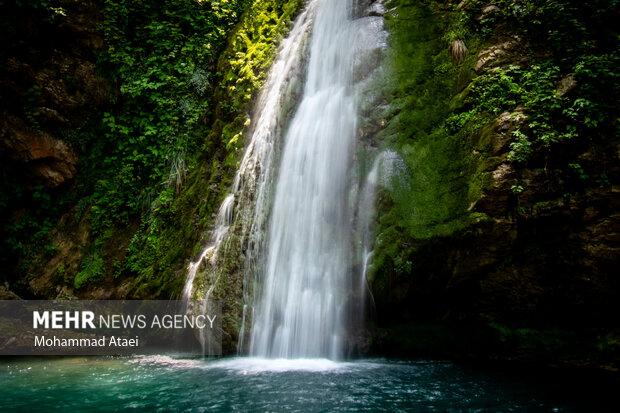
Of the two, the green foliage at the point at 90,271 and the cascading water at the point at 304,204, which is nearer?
the cascading water at the point at 304,204

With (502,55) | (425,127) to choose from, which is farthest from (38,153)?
(502,55)

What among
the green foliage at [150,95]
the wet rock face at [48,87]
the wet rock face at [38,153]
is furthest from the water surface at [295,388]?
the wet rock face at [48,87]

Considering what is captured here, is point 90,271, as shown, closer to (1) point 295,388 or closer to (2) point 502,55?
(1) point 295,388

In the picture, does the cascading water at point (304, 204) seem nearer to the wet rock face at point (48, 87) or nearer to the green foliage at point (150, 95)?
the green foliage at point (150, 95)

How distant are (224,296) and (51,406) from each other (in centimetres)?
333

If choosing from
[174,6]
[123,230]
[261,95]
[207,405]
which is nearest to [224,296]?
[207,405]

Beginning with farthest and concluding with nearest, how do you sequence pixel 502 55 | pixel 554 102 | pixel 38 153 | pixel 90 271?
pixel 38 153, pixel 90 271, pixel 502 55, pixel 554 102

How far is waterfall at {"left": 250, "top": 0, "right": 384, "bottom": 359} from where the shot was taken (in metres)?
7.04

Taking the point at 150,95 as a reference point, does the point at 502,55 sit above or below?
below

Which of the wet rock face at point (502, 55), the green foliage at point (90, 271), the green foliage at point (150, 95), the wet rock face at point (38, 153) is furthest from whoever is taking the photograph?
the green foliage at point (150, 95)

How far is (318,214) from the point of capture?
774 cm

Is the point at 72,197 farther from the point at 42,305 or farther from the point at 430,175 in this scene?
the point at 430,175

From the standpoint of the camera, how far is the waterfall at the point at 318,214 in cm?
704

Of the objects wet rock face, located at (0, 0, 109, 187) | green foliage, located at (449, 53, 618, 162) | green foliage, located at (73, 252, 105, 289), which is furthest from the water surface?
wet rock face, located at (0, 0, 109, 187)
